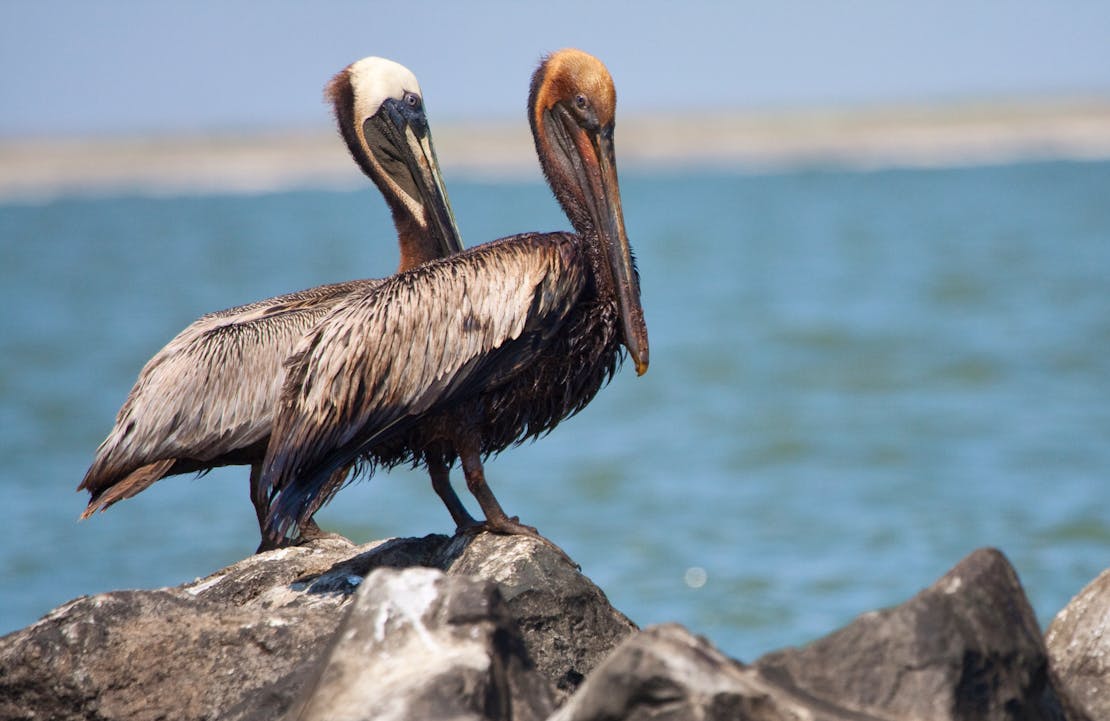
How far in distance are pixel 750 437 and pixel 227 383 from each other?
10.2m

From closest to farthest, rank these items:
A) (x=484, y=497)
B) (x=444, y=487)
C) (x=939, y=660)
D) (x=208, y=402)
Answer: (x=939, y=660) < (x=484, y=497) < (x=444, y=487) < (x=208, y=402)

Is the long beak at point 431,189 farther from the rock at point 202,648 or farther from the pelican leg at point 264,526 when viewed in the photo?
the rock at point 202,648

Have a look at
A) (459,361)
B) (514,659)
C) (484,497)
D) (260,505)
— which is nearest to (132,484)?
(260,505)

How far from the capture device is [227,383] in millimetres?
5621

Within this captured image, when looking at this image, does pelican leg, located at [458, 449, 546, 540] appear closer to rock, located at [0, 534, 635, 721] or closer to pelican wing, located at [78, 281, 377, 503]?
rock, located at [0, 534, 635, 721]

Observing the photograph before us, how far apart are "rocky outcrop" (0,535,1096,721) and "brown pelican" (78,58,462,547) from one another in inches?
42.8

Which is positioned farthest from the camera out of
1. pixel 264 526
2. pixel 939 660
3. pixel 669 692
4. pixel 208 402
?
pixel 208 402

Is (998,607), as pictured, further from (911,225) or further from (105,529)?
(911,225)

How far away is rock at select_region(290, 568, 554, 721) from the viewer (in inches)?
129

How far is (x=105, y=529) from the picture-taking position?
11.8 meters

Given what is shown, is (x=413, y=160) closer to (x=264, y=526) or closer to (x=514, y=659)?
(x=264, y=526)

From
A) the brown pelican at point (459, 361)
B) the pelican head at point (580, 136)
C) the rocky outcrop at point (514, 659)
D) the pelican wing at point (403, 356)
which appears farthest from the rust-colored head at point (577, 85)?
the rocky outcrop at point (514, 659)

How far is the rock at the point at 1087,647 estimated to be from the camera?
12.8 feet

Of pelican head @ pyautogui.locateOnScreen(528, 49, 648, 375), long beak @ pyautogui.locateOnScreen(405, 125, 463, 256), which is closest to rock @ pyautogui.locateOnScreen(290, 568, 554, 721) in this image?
pelican head @ pyautogui.locateOnScreen(528, 49, 648, 375)
